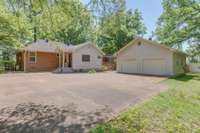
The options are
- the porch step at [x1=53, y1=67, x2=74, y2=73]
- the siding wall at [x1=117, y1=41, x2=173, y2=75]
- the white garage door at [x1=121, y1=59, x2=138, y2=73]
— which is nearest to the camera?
the siding wall at [x1=117, y1=41, x2=173, y2=75]

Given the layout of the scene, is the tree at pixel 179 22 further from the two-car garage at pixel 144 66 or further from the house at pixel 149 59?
the two-car garage at pixel 144 66

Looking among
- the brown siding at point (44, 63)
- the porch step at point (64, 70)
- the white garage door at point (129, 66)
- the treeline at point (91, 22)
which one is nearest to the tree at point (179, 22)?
the treeline at point (91, 22)

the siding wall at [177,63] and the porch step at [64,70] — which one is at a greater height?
the siding wall at [177,63]

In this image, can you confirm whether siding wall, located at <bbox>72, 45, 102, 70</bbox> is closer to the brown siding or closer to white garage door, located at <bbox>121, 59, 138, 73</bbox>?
the brown siding

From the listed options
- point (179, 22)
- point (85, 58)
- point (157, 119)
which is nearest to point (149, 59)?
point (179, 22)

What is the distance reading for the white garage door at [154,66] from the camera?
65.9 feet

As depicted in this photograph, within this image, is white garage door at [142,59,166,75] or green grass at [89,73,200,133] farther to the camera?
white garage door at [142,59,166,75]

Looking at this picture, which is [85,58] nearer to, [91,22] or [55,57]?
[55,57]

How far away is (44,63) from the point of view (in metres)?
23.8

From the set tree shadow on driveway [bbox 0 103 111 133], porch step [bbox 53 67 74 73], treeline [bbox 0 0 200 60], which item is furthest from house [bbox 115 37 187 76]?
tree shadow on driveway [bbox 0 103 111 133]

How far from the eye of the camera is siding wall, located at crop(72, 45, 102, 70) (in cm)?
2440

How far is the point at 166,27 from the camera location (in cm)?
2195

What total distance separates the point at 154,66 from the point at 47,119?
17.9m

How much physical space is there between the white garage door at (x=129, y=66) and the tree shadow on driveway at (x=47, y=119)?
57.1 feet
